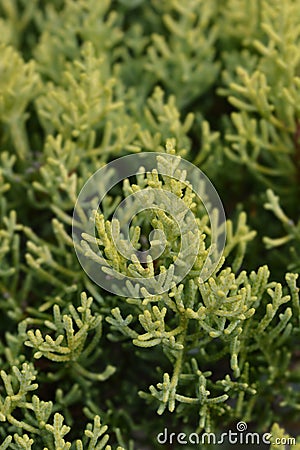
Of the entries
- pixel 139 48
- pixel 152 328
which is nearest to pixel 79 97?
pixel 139 48

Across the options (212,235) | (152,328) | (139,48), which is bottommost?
(152,328)

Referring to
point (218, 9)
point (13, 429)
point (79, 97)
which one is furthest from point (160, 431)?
point (218, 9)

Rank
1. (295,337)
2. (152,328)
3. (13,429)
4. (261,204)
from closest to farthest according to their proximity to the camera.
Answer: (152,328) → (13,429) → (295,337) → (261,204)

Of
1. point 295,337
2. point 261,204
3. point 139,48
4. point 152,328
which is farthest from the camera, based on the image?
point 139,48

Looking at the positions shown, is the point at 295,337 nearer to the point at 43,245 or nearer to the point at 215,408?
the point at 215,408

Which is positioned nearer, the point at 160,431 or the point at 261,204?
the point at 160,431

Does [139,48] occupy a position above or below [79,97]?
above

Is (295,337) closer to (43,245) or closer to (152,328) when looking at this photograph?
(152,328)
